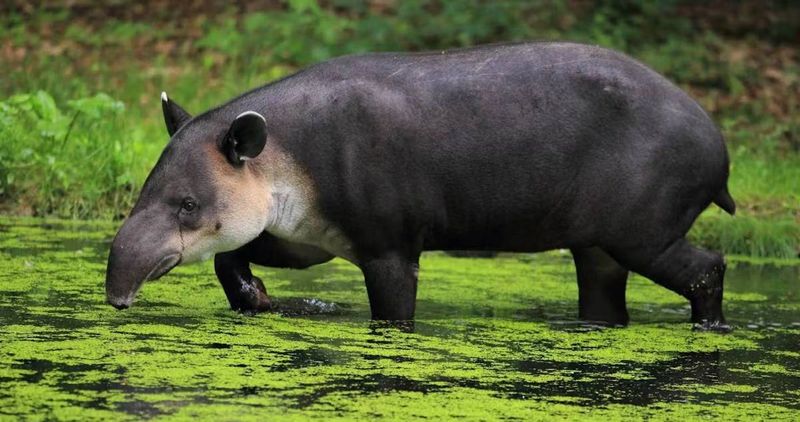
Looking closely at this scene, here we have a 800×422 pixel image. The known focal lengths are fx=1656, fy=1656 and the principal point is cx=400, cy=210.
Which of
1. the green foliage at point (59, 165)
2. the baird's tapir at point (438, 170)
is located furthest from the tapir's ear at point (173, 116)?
the green foliage at point (59, 165)

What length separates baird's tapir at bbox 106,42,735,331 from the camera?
7238mm

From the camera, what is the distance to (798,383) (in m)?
6.51

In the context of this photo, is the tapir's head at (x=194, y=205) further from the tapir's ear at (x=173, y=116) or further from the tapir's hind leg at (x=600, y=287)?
the tapir's hind leg at (x=600, y=287)

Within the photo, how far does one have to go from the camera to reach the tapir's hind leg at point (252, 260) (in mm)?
7715

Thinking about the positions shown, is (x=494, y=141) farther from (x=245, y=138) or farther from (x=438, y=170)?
(x=245, y=138)

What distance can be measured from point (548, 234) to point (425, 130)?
0.80 m

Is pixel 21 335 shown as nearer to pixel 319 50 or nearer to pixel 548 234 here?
pixel 548 234

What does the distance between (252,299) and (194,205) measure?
28.9 inches

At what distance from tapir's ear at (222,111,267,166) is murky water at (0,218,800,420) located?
2.46ft

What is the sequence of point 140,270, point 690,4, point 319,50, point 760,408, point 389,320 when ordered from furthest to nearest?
point 690,4, point 319,50, point 389,320, point 140,270, point 760,408

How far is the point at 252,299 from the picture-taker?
770 cm

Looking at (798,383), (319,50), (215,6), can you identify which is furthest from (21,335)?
(215,6)

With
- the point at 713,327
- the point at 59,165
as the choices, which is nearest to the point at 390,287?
the point at 713,327

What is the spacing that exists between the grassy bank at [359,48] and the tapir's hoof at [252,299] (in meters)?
3.71
